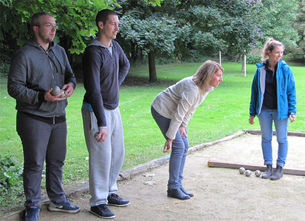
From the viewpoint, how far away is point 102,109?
3.67 metres

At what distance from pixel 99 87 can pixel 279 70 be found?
2826mm

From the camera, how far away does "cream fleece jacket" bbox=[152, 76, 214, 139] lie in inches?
164

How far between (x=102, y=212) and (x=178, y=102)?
1.50 m

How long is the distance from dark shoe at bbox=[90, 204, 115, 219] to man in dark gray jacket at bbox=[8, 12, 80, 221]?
0.60 metres

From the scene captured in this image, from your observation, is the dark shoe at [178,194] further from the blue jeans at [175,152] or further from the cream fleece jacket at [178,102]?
the cream fleece jacket at [178,102]

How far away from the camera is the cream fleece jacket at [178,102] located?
416 centimetres

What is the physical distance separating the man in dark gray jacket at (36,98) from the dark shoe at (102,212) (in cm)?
60

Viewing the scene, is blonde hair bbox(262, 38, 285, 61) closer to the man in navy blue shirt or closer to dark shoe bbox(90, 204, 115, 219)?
the man in navy blue shirt

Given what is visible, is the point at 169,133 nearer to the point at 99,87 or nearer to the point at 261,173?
the point at 99,87

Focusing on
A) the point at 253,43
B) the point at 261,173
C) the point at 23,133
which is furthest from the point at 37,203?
the point at 253,43

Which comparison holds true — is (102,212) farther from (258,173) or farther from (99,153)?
(258,173)

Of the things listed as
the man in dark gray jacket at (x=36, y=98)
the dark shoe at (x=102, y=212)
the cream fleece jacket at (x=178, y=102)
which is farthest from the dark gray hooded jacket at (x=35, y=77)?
the cream fleece jacket at (x=178, y=102)

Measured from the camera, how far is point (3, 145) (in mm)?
7422

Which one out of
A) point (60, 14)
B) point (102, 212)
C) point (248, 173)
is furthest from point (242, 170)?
point (60, 14)
